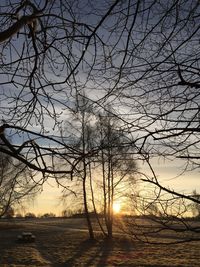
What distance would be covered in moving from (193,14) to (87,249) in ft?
69.0

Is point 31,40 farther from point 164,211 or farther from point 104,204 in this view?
point 104,204

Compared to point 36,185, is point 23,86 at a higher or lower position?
higher

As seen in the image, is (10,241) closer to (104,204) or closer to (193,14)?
(104,204)

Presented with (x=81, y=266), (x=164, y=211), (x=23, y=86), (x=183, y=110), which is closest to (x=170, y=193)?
(x=164, y=211)

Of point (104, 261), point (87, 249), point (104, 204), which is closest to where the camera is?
point (104, 261)

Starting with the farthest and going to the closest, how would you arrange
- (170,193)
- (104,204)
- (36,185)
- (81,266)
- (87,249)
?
1. (104,204)
2. (87,249)
3. (81,266)
4. (36,185)
5. (170,193)

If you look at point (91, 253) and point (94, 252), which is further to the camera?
point (94, 252)

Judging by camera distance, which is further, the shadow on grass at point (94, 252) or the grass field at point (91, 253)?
the shadow on grass at point (94, 252)

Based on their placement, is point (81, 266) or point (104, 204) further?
point (104, 204)

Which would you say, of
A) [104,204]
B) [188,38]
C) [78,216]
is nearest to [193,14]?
[188,38]

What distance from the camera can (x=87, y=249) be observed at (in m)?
23.2

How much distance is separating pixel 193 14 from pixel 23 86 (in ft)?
4.91

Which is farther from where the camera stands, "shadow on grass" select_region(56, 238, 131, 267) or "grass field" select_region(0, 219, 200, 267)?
"shadow on grass" select_region(56, 238, 131, 267)

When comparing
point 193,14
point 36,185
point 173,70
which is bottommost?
point 36,185
